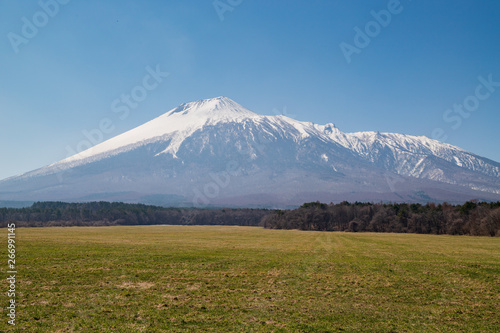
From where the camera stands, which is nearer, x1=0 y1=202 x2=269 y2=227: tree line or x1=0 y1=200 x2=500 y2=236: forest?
x1=0 y1=200 x2=500 y2=236: forest

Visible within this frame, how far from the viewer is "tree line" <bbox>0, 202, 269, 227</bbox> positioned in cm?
10006

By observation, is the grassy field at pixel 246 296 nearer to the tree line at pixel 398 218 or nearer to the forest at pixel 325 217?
the tree line at pixel 398 218

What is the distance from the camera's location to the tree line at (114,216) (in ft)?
328

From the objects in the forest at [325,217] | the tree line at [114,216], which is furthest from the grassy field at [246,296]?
the tree line at [114,216]

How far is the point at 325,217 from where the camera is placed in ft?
326

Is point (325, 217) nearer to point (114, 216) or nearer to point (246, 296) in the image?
point (114, 216)

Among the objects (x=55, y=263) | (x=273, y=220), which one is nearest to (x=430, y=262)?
(x=55, y=263)

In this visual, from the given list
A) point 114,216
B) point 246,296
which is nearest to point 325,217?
point 114,216

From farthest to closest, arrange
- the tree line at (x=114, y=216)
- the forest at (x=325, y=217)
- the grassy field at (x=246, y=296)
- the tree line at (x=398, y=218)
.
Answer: the tree line at (x=114, y=216)
the forest at (x=325, y=217)
the tree line at (x=398, y=218)
the grassy field at (x=246, y=296)

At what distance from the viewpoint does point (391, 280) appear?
1903cm

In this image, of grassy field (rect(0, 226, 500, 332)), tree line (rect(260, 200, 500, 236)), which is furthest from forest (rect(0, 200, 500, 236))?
grassy field (rect(0, 226, 500, 332))

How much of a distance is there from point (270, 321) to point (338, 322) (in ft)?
7.29

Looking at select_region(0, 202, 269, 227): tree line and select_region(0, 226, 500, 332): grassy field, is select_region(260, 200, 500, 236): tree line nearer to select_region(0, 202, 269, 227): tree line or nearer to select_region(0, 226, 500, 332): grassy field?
select_region(0, 202, 269, 227): tree line

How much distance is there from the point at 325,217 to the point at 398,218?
1937cm
